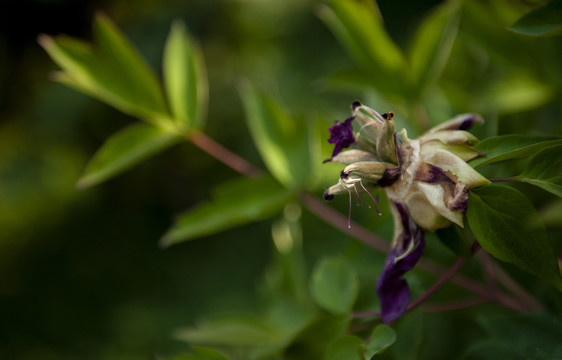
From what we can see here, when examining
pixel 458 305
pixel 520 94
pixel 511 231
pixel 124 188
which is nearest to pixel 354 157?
pixel 511 231

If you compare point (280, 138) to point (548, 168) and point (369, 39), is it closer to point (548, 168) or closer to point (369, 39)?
point (369, 39)

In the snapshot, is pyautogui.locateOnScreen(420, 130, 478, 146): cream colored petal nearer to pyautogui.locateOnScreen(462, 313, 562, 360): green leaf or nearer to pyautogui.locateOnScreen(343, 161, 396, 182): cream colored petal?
pyautogui.locateOnScreen(343, 161, 396, 182): cream colored petal

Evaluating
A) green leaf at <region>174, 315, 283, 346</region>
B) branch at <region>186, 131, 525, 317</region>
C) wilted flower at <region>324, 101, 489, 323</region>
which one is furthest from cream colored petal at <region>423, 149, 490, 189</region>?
green leaf at <region>174, 315, 283, 346</region>

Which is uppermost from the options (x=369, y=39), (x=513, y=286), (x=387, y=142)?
(x=369, y=39)

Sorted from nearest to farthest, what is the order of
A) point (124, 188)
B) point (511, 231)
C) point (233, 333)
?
point (511, 231), point (233, 333), point (124, 188)

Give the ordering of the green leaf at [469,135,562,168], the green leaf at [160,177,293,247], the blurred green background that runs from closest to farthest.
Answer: the green leaf at [469,135,562,168]
the green leaf at [160,177,293,247]
the blurred green background

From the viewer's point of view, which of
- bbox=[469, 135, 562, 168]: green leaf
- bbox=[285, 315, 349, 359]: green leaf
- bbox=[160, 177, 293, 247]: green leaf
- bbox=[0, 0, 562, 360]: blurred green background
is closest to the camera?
bbox=[469, 135, 562, 168]: green leaf

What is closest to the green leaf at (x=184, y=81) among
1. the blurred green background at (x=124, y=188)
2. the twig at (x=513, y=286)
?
the twig at (x=513, y=286)

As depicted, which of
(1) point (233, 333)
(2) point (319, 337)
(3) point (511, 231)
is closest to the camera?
(3) point (511, 231)

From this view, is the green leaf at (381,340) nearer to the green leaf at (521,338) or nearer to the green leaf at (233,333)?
the green leaf at (521,338)
